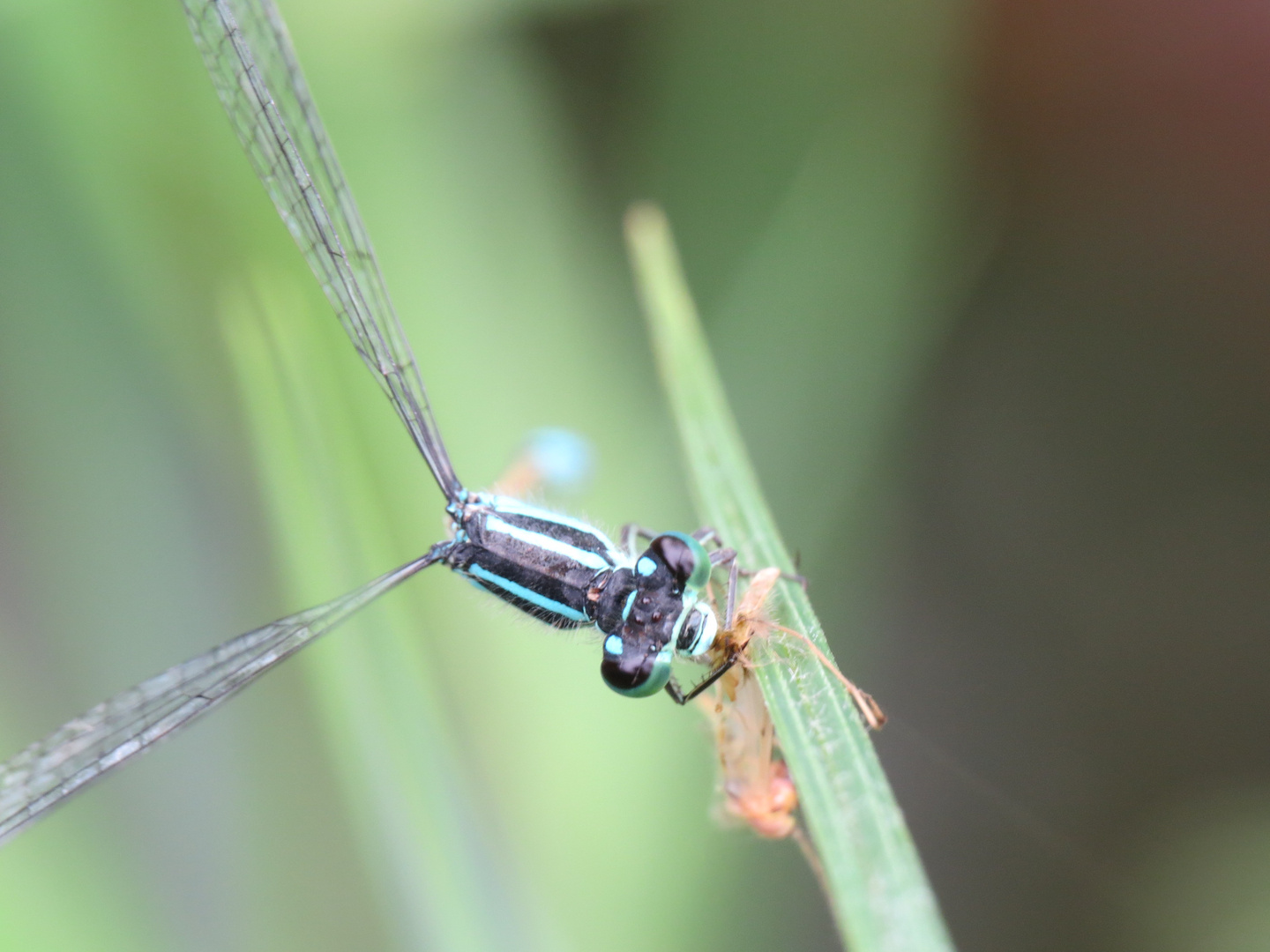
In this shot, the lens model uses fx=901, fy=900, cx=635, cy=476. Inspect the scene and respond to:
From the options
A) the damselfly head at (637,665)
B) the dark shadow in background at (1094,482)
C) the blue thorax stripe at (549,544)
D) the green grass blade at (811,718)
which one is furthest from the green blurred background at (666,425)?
the green grass blade at (811,718)

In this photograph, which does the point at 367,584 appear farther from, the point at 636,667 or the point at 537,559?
the point at 636,667

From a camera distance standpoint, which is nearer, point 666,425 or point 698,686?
point 698,686

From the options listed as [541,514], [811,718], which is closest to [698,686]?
[811,718]

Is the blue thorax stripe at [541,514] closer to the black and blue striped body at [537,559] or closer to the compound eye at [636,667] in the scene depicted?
the black and blue striped body at [537,559]

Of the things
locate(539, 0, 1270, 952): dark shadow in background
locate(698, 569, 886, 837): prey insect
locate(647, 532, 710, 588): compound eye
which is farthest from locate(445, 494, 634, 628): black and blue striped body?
locate(539, 0, 1270, 952): dark shadow in background

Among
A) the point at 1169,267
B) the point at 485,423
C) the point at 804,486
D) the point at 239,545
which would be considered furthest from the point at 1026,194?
the point at 239,545

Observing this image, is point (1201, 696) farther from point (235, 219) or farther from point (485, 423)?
point (235, 219)
